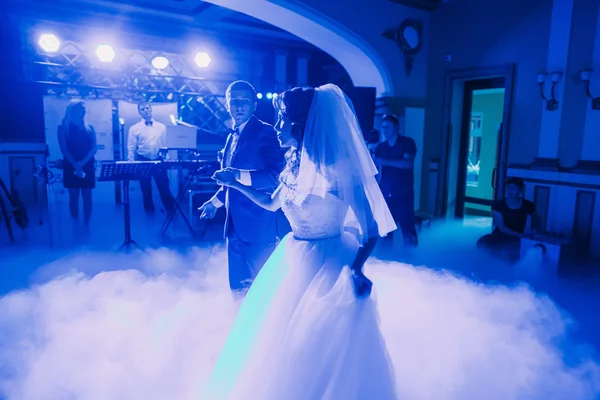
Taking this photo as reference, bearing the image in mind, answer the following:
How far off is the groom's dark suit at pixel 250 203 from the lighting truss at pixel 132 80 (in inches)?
237

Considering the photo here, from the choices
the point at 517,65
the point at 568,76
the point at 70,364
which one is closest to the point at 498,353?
the point at 70,364

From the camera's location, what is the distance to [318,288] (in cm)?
176

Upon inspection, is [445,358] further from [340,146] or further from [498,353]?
[340,146]

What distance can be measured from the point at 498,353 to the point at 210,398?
5.81 feet

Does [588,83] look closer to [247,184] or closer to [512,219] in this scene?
[512,219]

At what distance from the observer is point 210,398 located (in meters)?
1.91

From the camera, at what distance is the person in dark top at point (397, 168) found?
489cm

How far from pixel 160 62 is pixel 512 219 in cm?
640

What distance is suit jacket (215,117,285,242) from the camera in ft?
9.16

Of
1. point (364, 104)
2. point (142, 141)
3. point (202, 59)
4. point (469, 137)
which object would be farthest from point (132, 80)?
point (469, 137)

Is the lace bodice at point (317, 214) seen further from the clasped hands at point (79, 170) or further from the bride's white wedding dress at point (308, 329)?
the clasped hands at point (79, 170)

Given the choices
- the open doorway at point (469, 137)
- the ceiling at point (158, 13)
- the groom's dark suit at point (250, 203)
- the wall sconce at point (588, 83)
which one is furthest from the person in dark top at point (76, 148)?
the wall sconce at point (588, 83)

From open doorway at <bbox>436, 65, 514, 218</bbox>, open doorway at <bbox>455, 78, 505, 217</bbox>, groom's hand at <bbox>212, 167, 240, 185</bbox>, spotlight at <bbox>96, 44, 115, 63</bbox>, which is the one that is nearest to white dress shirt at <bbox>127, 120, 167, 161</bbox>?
spotlight at <bbox>96, 44, 115, 63</bbox>

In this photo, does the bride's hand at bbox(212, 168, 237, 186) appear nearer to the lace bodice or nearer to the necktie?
the lace bodice
